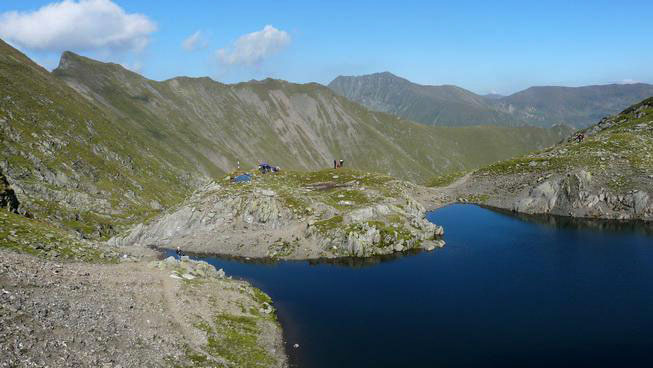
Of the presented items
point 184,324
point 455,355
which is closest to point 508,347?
point 455,355

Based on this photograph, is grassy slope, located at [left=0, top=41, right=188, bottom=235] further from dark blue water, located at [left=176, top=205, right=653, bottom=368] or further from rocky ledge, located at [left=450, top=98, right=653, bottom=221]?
rocky ledge, located at [left=450, top=98, right=653, bottom=221]

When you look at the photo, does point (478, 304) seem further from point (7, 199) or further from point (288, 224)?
point (7, 199)

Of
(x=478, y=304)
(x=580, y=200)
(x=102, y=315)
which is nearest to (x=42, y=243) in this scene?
(x=102, y=315)

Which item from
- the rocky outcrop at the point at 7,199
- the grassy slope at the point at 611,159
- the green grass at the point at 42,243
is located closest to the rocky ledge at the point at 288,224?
the rocky outcrop at the point at 7,199

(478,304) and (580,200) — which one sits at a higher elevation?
(580,200)

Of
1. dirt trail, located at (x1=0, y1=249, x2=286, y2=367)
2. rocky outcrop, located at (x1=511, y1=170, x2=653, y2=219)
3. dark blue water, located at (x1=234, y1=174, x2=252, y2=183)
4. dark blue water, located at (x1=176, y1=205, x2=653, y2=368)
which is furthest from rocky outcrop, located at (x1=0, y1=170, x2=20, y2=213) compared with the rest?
rocky outcrop, located at (x1=511, y1=170, x2=653, y2=219)

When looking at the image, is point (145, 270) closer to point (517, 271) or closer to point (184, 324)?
point (184, 324)

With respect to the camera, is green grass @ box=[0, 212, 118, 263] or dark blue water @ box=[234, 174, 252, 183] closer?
green grass @ box=[0, 212, 118, 263]
